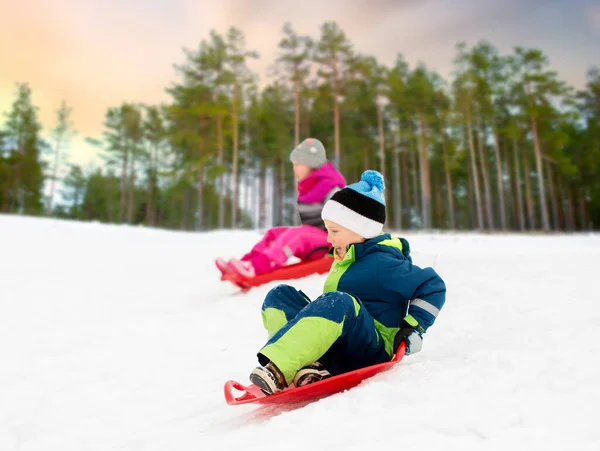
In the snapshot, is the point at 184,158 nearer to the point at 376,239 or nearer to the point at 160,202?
the point at 160,202

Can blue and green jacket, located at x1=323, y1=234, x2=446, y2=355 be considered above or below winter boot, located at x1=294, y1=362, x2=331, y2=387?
above

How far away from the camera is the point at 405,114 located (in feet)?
78.0

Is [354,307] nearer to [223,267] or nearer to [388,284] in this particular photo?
[388,284]

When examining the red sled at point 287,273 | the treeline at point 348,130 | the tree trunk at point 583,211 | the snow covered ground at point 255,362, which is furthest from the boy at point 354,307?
the tree trunk at point 583,211

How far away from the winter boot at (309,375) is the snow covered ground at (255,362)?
0.53 ft

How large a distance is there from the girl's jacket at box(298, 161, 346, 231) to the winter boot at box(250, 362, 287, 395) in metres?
3.36

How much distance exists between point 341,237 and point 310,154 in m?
3.03

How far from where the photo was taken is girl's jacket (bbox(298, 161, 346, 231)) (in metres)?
5.04

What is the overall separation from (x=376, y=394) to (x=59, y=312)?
4426 millimetres

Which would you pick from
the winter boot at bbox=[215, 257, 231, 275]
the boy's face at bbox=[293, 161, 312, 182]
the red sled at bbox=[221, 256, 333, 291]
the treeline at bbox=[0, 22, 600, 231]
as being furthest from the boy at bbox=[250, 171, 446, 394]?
the treeline at bbox=[0, 22, 600, 231]

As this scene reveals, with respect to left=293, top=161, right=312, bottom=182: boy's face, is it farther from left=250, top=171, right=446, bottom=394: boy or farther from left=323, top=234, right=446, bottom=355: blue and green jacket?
left=323, top=234, right=446, bottom=355: blue and green jacket

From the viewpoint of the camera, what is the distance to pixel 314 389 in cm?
178

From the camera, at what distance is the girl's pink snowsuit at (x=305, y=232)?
498 centimetres

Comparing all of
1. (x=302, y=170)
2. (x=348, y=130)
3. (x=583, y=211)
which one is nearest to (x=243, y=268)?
(x=302, y=170)
